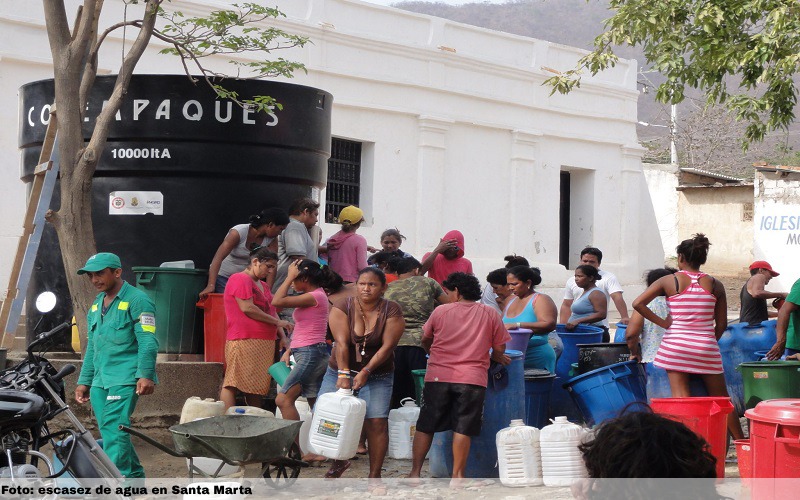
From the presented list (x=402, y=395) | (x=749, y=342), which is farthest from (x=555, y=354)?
(x=749, y=342)

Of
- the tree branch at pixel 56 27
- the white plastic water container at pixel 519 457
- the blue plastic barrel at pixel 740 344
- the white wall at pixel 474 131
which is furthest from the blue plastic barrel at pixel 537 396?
the white wall at pixel 474 131

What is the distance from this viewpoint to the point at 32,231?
30.6 feet

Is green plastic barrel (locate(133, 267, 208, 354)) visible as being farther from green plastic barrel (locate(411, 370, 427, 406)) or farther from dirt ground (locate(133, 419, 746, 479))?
green plastic barrel (locate(411, 370, 427, 406))

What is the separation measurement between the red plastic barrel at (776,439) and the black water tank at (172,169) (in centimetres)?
531

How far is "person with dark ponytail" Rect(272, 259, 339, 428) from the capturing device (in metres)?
8.38

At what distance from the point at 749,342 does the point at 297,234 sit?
4387 millimetres

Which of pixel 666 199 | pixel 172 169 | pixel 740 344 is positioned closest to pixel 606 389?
pixel 740 344

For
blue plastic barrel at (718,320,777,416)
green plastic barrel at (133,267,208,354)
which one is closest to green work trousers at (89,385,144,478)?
green plastic barrel at (133,267,208,354)

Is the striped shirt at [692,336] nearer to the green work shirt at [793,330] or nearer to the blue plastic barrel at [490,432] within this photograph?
the blue plastic barrel at [490,432]

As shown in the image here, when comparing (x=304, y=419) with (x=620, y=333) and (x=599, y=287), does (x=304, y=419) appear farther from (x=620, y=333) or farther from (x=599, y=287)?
(x=620, y=333)

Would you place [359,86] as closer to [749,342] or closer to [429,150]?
[429,150]

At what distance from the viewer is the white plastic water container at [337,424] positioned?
7.56 meters

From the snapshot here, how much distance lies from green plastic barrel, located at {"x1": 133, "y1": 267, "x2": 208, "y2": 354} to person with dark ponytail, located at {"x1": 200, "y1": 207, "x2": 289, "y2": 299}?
0.15 meters

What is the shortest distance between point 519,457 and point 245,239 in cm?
328
